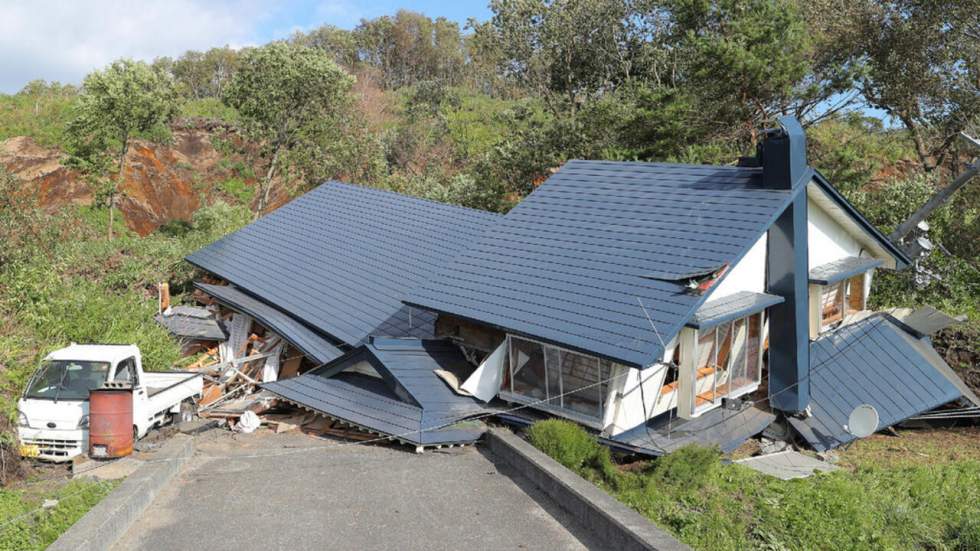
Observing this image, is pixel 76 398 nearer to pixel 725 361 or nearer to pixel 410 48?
pixel 725 361

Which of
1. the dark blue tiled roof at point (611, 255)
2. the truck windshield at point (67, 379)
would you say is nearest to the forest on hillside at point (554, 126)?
the truck windshield at point (67, 379)

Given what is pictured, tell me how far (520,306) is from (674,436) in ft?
10.3

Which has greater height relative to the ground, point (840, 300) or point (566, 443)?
point (840, 300)

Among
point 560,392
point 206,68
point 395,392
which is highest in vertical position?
point 206,68

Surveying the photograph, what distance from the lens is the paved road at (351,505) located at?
860cm

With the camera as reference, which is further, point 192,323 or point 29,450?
point 192,323

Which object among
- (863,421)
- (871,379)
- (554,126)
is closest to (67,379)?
(863,421)

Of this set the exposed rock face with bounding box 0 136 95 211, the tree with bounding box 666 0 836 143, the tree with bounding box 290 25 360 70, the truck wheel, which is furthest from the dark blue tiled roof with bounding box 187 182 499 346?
the tree with bounding box 290 25 360 70

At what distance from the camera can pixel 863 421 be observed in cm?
1265

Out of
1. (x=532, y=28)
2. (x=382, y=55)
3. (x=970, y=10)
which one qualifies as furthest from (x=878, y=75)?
(x=382, y=55)

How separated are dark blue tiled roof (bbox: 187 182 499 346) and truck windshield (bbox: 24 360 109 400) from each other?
4402 millimetres

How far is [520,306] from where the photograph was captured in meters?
12.4

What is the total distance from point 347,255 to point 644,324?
10003 millimetres

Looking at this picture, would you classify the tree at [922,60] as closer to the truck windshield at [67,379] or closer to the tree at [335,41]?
the truck windshield at [67,379]
